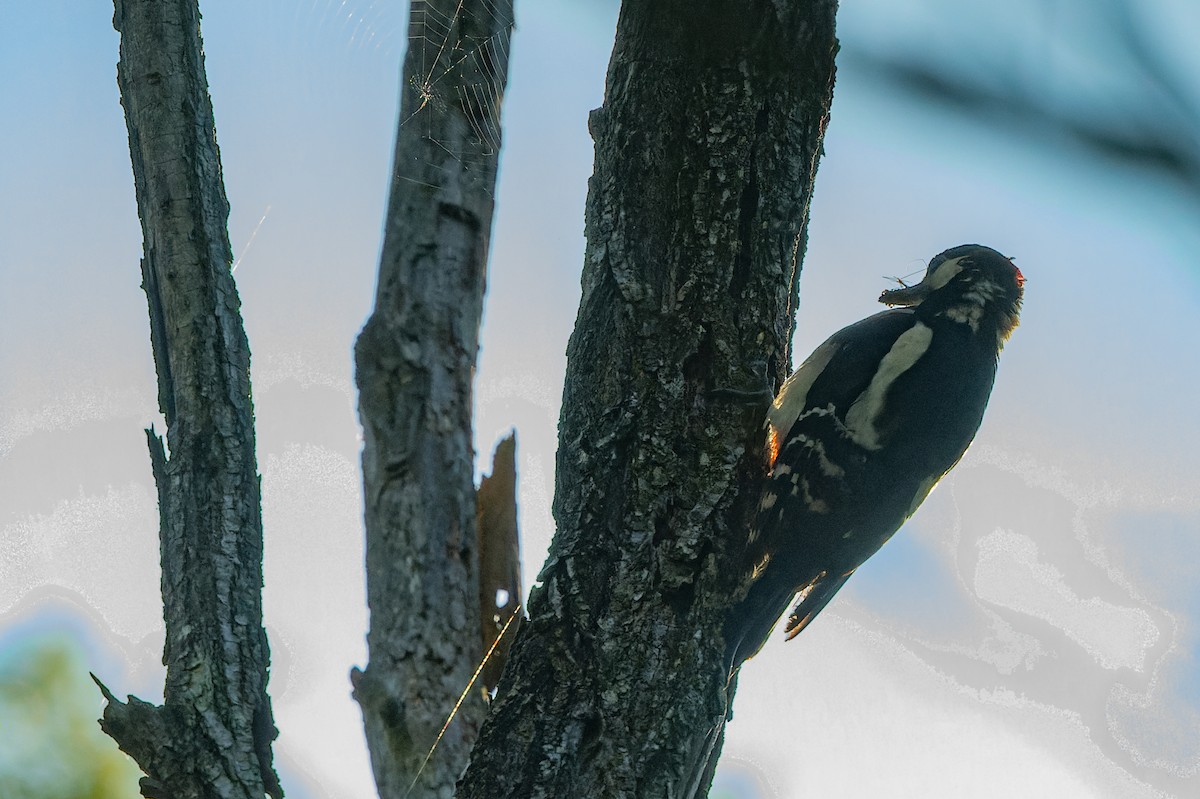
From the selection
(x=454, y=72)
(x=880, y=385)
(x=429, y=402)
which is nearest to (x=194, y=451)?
(x=429, y=402)

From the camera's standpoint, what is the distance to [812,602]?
294cm

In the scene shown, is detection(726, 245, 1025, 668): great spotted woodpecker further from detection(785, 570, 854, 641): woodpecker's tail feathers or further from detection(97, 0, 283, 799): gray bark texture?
detection(97, 0, 283, 799): gray bark texture

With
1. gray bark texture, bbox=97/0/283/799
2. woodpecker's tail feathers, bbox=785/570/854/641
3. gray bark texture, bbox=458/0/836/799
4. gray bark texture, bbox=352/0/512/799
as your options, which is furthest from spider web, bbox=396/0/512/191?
woodpecker's tail feathers, bbox=785/570/854/641

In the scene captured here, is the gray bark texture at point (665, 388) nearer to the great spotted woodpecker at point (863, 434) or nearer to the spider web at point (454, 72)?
the great spotted woodpecker at point (863, 434)

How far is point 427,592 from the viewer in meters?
3.12

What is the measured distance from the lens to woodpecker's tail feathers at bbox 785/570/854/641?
2.90 metres

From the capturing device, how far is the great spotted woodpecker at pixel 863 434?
2580 millimetres

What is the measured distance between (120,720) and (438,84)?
2.01 meters

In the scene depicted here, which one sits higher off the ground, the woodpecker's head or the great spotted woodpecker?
the woodpecker's head

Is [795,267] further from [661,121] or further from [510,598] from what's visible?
[510,598]

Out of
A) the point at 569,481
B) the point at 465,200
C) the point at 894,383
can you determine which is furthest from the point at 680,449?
the point at 465,200

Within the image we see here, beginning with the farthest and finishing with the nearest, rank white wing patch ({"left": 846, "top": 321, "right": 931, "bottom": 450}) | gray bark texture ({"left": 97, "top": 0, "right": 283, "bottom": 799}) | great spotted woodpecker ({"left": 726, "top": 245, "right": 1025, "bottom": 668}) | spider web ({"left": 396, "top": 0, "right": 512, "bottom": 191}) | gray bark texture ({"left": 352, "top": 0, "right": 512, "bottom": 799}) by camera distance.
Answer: spider web ({"left": 396, "top": 0, "right": 512, "bottom": 191}) < gray bark texture ({"left": 352, "top": 0, "right": 512, "bottom": 799}) < white wing patch ({"left": 846, "top": 321, "right": 931, "bottom": 450}) < great spotted woodpecker ({"left": 726, "top": 245, "right": 1025, "bottom": 668}) < gray bark texture ({"left": 97, "top": 0, "right": 283, "bottom": 799})

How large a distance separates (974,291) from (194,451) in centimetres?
213

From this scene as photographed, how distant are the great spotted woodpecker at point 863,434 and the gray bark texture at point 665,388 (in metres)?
0.22
